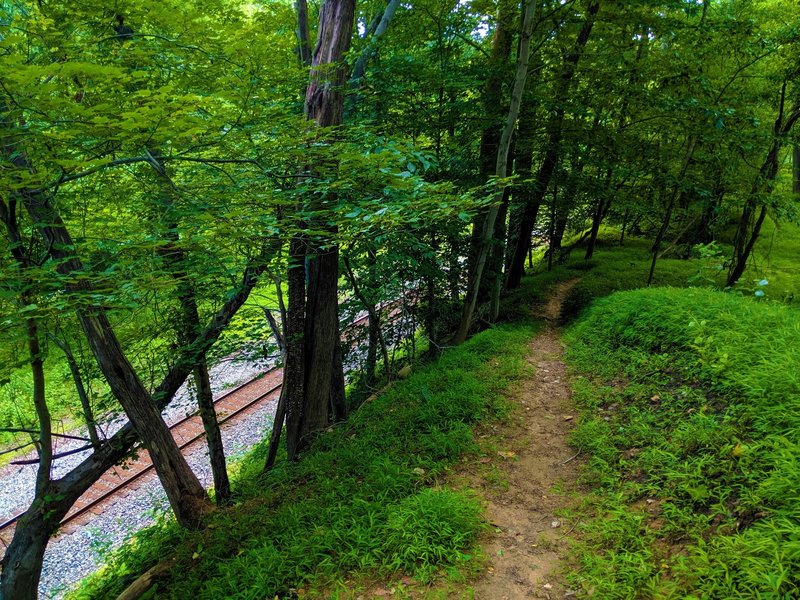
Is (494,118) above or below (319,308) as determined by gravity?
above

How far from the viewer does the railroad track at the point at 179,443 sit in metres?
7.94

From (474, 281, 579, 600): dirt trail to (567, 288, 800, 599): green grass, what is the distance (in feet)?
0.66

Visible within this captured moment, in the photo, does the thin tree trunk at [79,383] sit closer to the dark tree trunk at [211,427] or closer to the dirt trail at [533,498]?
the dark tree trunk at [211,427]

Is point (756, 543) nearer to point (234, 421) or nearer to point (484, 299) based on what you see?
point (484, 299)

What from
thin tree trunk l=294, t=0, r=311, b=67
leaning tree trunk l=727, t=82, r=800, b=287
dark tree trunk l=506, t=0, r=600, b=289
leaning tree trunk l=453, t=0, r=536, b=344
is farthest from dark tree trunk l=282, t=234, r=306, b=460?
leaning tree trunk l=727, t=82, r=800, b=287

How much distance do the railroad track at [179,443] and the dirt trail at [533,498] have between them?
371cm

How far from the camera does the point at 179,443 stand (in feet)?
33.2

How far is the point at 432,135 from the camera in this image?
23.2ft

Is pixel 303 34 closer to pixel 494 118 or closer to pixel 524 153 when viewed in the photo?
pixel 494 118

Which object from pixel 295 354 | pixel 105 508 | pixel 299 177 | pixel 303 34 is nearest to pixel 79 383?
pixel 295 354

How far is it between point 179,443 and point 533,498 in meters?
9.62

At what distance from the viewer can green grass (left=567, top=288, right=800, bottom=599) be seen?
234cm

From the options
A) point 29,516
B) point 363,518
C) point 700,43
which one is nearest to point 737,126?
point 700,43

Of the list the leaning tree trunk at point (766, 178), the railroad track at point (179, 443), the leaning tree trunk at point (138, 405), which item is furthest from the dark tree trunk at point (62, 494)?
the leaning tree trunk at point (766, 178)
